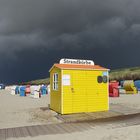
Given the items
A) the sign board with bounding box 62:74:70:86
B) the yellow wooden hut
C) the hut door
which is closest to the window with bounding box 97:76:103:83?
the yellow wooden hut

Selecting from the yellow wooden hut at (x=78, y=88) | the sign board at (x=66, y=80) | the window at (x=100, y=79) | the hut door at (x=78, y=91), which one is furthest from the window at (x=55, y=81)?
the window at (x=100, y=79)

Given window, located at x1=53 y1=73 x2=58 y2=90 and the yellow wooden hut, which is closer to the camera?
the yellow wooden hut

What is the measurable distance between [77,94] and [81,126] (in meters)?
3.77

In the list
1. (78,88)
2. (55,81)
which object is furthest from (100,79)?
(55,81)

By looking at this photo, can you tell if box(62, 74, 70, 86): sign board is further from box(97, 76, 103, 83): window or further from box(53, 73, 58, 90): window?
box(97, 76, 103, 83): window

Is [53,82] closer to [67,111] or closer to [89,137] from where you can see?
[67,111]

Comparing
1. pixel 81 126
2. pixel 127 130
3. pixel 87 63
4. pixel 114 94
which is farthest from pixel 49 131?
pixel 114 94

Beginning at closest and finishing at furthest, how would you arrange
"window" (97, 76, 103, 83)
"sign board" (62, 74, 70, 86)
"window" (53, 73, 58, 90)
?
"sign board" (62, 74, 70, 86) → "window" (97, 76, 103, 83) → "window" (53, 73, 58, 90)

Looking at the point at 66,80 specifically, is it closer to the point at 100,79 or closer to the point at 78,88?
the point at 78,88

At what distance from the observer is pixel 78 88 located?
15016mm

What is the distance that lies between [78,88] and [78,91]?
164 millimetres

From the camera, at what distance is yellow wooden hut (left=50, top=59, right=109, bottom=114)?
14.8 meters

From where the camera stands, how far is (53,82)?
53.6 feet

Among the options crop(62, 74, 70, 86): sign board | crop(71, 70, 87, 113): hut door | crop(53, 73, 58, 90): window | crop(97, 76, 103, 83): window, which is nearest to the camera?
crop(62, 74, 70, 86): sign board
